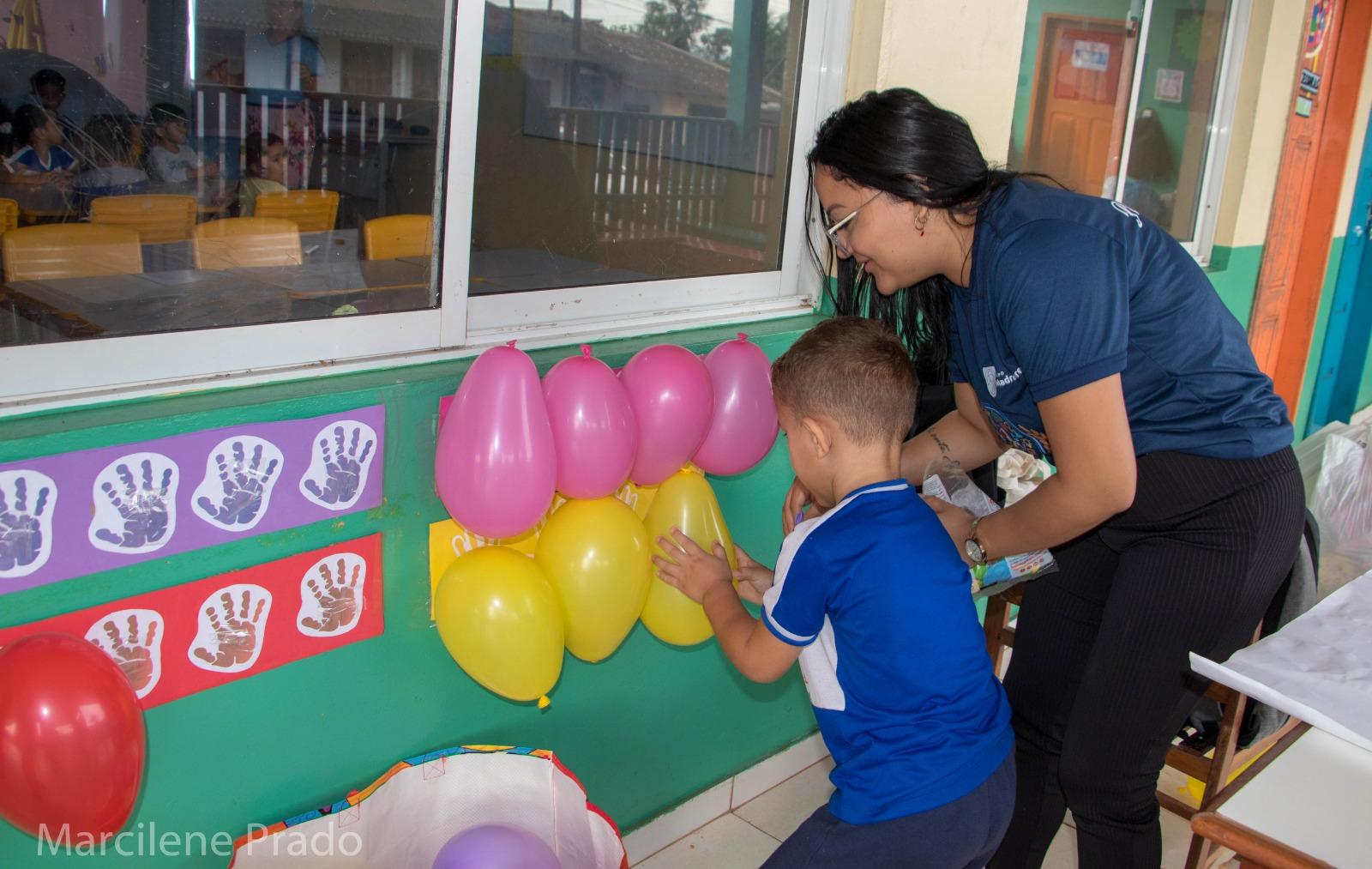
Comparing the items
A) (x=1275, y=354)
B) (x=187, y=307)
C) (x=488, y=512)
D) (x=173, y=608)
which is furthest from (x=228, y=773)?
(x=1275, y=354)

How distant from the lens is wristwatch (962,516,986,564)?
5.35 feet

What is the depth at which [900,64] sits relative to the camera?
230cm

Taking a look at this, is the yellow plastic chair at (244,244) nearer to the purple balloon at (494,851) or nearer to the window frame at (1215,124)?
the purple balloon at (494,851)

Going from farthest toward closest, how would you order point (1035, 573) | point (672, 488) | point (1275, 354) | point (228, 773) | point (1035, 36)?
point (1275, 354), point (1035, 36), point (672, 488), point (1035, 573), point (228, 773)

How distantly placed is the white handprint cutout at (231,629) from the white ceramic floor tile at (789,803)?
4.45ft

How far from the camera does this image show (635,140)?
282 centimetres

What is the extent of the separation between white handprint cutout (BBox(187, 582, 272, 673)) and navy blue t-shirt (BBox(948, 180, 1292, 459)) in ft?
3.62

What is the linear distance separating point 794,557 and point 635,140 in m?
1.72

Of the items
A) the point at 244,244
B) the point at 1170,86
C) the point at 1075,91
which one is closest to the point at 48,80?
the point at 244,244

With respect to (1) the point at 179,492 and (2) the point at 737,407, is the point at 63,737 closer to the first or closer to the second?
(1) the point at 179,492

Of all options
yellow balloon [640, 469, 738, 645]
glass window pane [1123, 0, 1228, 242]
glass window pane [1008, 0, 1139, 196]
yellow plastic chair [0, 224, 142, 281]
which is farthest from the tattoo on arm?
glass window pane [1123, 0, 1228, 242]

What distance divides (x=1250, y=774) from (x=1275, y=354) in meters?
4.53

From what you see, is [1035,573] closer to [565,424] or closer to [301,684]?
[565,424]

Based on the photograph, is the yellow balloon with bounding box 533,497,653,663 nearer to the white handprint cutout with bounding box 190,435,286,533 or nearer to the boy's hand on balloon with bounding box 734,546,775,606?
the boy's hand on balloon with bounding box 734,546,775,606
